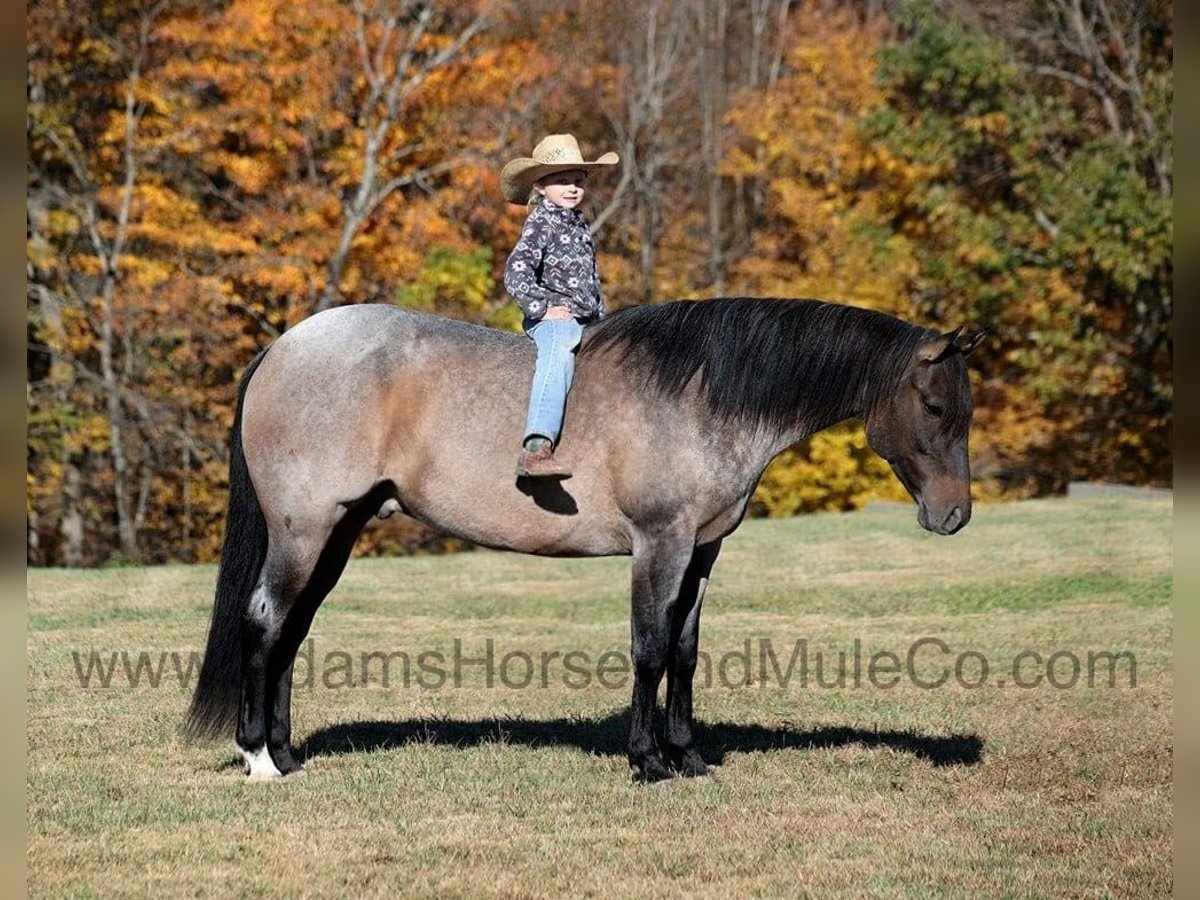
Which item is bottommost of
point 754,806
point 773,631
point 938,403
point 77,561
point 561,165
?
point 77,561

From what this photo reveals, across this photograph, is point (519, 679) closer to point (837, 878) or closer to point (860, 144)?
point (837, 878)

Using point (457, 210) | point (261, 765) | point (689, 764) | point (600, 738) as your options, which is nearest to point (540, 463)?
point (689, 764)

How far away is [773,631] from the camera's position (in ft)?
40.7

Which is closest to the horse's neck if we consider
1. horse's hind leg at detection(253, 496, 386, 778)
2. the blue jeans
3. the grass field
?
the blue jeans

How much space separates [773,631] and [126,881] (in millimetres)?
7852

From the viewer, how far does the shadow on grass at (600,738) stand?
7543mm

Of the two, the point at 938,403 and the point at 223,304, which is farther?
the point at 223,304

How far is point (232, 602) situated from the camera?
7.01 metres

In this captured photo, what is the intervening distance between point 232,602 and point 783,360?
2857 millimetres

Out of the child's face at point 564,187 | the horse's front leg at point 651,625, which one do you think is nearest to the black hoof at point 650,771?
the horse's front leg at point 651,625

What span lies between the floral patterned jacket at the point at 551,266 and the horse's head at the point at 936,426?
4.92 ft

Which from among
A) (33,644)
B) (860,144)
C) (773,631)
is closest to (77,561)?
(33,644)

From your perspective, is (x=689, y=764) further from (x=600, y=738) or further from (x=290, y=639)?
(x=290, y=639)

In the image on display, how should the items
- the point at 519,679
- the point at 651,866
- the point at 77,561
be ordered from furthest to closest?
the point at 77,561 → the point at 519,679 → the point at 651,866
